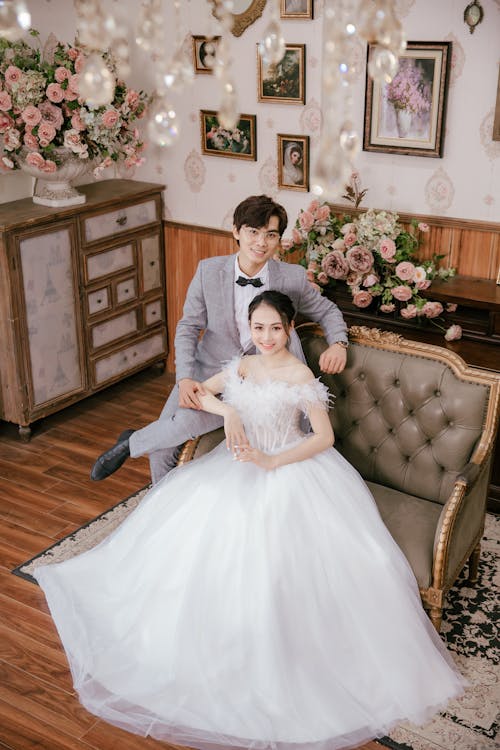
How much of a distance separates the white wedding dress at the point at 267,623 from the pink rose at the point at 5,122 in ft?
7.59

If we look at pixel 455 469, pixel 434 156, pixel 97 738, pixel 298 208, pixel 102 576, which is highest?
pixel 434 156

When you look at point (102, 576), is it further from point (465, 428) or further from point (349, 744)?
Answer: point (465, 428)

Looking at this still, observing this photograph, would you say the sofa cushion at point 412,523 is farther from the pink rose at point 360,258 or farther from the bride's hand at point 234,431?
the pink rose at point 360,258

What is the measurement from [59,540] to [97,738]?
1.28m

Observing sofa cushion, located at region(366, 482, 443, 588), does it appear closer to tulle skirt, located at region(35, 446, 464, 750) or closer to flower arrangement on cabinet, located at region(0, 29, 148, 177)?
tulle skirt, located at region(35, 446, 464, 750)

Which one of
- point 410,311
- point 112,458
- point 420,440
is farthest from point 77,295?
point 420,440

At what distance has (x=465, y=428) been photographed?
3266 millimetres

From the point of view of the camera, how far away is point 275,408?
3160 mm

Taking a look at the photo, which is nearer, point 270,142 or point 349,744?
point 349,744

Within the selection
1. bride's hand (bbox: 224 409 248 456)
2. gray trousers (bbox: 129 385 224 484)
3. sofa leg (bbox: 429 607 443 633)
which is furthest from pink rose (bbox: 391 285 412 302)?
sofa leg (bbox: 429 607 443 633)

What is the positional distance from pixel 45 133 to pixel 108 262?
95 centimetres

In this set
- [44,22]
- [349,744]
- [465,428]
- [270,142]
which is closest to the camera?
[349,744]

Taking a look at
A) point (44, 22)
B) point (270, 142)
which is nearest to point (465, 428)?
point (270, 142)

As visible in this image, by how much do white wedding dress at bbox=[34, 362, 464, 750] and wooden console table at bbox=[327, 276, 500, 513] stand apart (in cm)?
112
